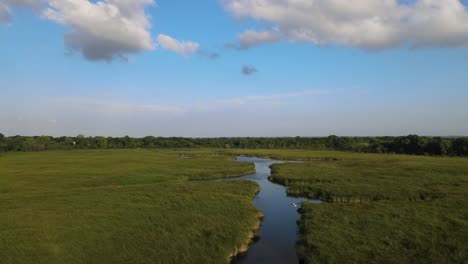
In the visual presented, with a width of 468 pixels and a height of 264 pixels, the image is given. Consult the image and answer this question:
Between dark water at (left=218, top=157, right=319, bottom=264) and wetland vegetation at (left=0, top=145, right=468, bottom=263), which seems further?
dark water at (left=218, top=157, right=319, bottom=264)

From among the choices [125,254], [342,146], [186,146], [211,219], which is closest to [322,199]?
[211,219]

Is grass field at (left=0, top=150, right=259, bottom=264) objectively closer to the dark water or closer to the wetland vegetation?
the wetland vegetation

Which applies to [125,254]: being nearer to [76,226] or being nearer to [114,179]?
[76,226]

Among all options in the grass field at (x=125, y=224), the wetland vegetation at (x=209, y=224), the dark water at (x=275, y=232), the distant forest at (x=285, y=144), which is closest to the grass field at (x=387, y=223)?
the wetland vegetation at (x=209, y=224)

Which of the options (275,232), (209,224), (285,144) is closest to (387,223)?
(275,232)

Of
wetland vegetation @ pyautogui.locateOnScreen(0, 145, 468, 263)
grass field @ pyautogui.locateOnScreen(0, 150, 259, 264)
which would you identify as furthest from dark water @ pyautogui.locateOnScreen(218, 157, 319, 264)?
grass field @ pyautogui.locateOnScreen(0, 150, 259, 264)
